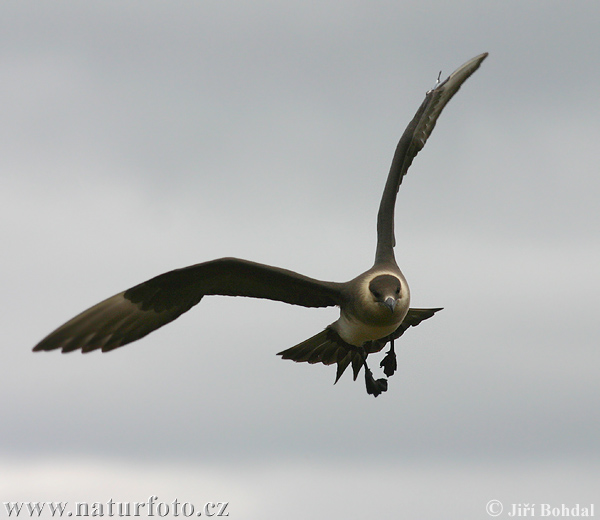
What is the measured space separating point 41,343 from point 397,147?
526cm

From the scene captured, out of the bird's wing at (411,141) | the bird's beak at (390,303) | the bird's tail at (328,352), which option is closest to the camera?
the bird's beak at (390,303)

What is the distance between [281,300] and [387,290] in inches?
61.5

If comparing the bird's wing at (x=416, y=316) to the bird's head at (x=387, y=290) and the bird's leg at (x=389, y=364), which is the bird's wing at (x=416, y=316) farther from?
the bird's head at (x=387, y=290)

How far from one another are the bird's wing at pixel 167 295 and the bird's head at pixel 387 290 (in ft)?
2.17

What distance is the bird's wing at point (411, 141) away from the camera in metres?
15.4

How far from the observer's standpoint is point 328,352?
51.8 feet

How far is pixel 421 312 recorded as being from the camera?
15734 millimetres

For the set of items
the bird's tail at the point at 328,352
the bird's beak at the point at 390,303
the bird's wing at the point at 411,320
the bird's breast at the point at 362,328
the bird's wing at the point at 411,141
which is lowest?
the bird's beak at the point at 390,303

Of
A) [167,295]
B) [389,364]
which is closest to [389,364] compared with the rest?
[389,364]

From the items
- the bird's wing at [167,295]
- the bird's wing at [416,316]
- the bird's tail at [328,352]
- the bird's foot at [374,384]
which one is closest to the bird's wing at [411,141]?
the bird's wing at [416,316]

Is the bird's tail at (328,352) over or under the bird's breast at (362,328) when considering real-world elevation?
over

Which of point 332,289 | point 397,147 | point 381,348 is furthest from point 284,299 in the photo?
point 397,147

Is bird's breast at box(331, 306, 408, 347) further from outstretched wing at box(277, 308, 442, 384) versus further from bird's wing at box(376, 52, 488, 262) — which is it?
bird's wing at box(376, 52, 488, 262)

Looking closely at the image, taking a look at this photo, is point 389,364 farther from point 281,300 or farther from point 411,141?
point 411,141
